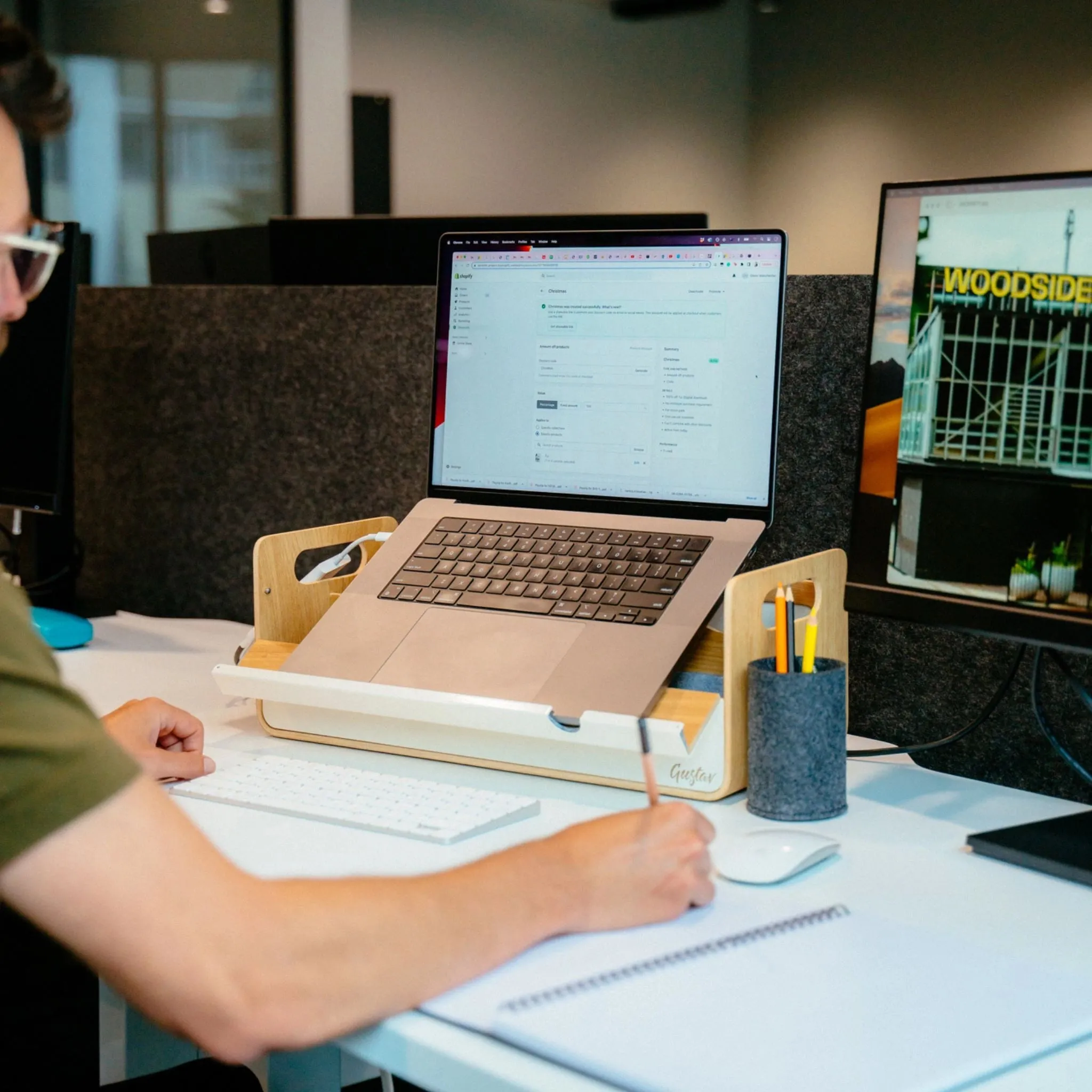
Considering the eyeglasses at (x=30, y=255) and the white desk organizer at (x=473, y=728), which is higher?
the eyeglasses at (x=30, y=255)

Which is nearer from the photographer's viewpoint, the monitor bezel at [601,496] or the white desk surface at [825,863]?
the white desk surface at [825,863]

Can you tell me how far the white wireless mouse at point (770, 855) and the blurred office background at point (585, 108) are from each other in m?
2.63

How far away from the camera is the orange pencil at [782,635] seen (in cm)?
73

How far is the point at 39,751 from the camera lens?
0.43m

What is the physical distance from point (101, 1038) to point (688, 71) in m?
4.76

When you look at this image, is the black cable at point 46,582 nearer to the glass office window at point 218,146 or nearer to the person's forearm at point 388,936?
the person's forearm at point 388,936

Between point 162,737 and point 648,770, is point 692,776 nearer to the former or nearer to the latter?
point 648,770

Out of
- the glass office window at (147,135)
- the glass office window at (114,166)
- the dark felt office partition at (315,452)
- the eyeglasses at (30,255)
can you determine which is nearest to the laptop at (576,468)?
the dark felt office partition at (315,452)

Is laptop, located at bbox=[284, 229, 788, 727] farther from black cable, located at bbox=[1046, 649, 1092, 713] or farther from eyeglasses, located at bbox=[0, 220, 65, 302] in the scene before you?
eyeglasses, located at bbox=[0, 220, 65, 302]

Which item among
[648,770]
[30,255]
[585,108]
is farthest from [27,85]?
[585,108]

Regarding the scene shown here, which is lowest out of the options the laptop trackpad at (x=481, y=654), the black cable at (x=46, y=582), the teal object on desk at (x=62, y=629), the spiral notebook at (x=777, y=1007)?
the teal object on desk at (x=62, y=629)

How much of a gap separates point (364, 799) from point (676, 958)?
251mm

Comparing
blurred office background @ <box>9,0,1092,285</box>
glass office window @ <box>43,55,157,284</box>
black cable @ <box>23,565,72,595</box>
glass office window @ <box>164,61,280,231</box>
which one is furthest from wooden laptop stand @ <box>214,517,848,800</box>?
glass office window @ <box>43,55,157,284</box>

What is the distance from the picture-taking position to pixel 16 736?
43 cm
